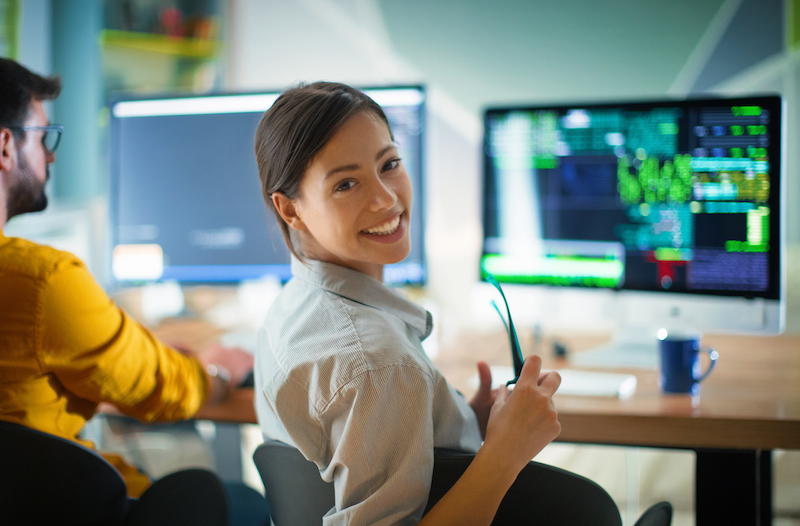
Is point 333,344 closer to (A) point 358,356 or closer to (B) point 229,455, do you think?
(A) point 358,356

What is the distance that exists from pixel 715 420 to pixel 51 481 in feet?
3.30

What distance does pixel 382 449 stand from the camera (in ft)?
2.25

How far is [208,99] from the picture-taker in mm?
1562

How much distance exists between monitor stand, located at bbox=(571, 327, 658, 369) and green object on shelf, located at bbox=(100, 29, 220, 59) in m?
2.42

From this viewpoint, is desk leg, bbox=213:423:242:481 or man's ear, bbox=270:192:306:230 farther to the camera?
desk leg, bbox=213:423:242:481

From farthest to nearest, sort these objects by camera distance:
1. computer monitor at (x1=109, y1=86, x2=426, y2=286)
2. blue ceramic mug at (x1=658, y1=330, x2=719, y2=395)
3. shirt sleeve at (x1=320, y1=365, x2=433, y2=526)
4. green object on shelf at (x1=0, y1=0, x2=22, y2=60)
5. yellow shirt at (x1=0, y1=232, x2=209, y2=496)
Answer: green object on shelf at (x1=0, y1=0, x2=22, y2=60) < computer monitor at (x1=109, y1=86, x2=426, y2=286) < blue ceramic mug at (x1=658, y1=330, x2=719, y2=395) < yellow shirt at (x1=0, y1=232, x2=209, y2=496) < shirt sleeve at (x1=320, y1=365, x2=433, y2=526)

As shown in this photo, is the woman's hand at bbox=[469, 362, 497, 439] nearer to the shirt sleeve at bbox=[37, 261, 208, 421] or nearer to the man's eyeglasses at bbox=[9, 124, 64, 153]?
the shirt sleeve at bbox=[37, 261, 208, 421]

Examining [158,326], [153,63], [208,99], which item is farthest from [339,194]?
[153,63]

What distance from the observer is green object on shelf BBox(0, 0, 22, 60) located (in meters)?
2.32

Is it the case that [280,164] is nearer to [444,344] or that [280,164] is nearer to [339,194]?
[339,194]

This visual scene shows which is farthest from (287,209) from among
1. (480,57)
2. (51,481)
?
(480,57)

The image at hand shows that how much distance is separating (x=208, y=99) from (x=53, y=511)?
105 cm

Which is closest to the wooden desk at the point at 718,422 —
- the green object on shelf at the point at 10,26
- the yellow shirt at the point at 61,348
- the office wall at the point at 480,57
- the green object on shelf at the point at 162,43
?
the yellow shirt at the point at 61,348

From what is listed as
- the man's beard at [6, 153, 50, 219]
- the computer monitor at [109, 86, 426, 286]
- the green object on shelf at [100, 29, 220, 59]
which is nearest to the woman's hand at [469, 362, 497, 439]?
the computer monitor at [109, 86, 426, 286]
